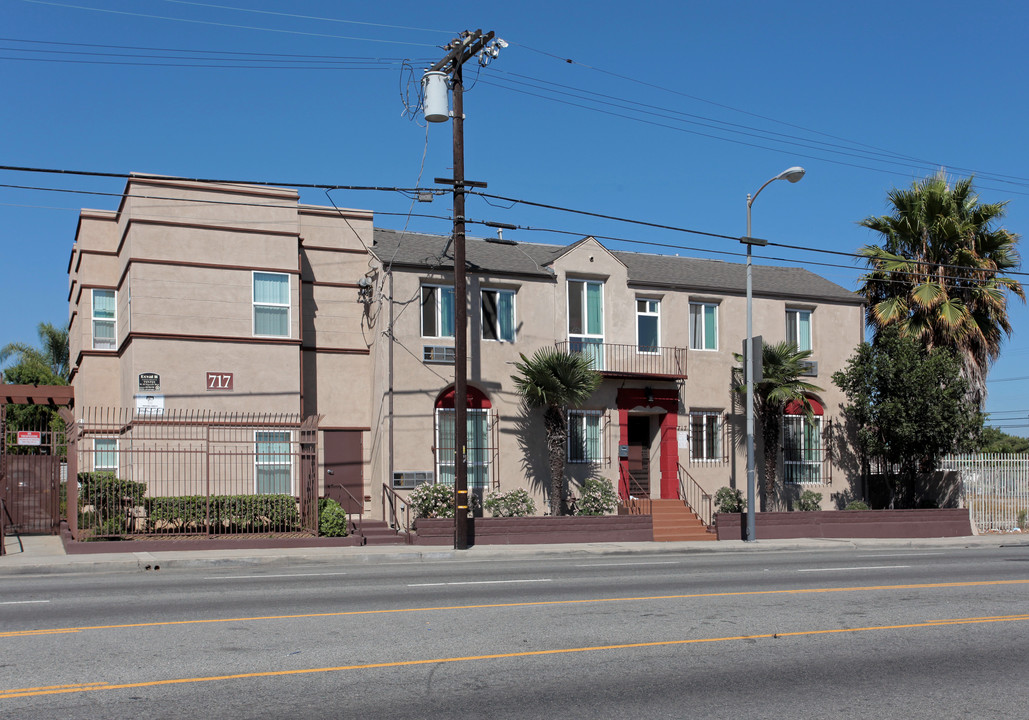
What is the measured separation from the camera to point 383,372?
23.9 m

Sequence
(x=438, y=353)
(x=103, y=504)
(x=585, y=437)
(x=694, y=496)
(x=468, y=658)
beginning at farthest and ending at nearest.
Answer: (x=694, y=496) < (x=585, y=437) < (x=438, y=353) < (x=103, y=504) < (x=468, y=658)

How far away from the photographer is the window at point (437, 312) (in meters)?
24.5

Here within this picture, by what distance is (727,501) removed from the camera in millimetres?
26203

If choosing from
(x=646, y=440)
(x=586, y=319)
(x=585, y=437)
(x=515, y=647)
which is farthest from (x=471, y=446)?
(x=515, y=647)

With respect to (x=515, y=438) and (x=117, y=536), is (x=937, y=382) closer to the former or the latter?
(x=515, y=438)

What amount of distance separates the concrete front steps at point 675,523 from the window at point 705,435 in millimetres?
1818

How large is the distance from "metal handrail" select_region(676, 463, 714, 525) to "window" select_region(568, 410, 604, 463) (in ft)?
8.49

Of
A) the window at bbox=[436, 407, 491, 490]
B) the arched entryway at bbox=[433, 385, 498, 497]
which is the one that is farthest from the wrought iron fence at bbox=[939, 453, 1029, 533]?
the window at bbox=[436, 407, 491, 490]

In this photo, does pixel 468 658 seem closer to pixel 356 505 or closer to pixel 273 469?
pixel 273 469

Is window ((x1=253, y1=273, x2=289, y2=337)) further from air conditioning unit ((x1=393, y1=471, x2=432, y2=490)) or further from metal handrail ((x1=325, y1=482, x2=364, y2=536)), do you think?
air conditioning unit ((x1=393, y1=471, x2=432, y2=490))

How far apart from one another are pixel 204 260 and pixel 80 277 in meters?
4.78

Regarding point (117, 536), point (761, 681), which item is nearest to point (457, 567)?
point (117, 536)

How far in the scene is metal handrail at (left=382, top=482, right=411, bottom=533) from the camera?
22.5 metres

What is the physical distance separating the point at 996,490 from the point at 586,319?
43.2 feet
